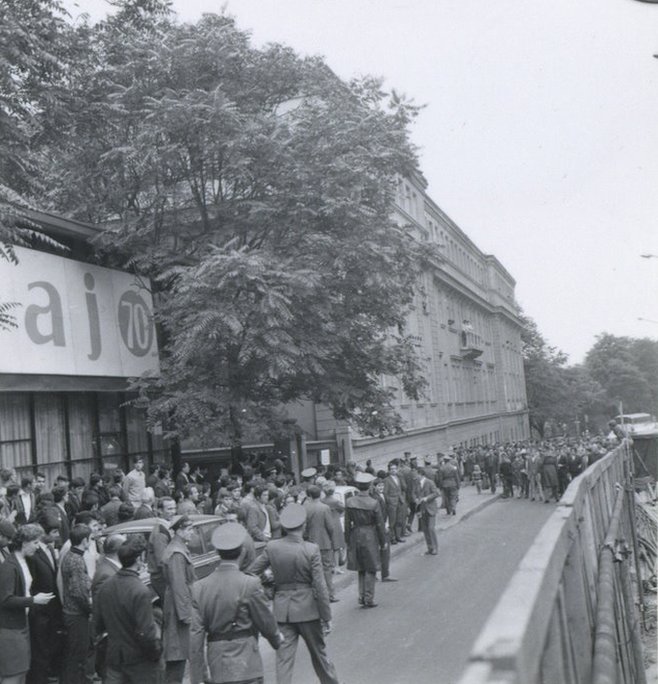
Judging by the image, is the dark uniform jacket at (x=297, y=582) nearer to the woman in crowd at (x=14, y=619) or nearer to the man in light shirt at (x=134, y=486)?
the woman in crowd at (x=14, y=619)

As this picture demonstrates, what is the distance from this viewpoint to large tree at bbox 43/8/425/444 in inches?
709

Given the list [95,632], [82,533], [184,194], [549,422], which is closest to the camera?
[95,632]

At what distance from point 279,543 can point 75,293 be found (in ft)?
45.5

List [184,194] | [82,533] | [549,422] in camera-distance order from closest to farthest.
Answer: [82,533] < [184,194] < [549,422]

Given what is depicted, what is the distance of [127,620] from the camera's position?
21.6 ft

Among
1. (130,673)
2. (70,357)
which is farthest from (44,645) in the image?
(70,357)

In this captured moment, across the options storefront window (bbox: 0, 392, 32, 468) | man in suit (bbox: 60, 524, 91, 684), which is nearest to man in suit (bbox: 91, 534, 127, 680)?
man in suit (bbox: 60, 524, 91, 684)

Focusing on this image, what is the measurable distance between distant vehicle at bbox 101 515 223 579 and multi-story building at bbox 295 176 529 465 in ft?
48.3

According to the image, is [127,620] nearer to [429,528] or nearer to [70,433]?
[429,528]

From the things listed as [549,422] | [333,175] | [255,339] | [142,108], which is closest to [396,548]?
[255,339]

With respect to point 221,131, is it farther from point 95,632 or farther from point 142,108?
point 95,632

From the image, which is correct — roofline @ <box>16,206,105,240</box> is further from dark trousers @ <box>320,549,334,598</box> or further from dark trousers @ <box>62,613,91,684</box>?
dark trousers @ <box>62,613,91,684</box>

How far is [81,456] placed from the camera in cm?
2114

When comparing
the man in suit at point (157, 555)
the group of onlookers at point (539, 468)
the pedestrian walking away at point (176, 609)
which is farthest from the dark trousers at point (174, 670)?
the group of onlookers at point (539, 468)
